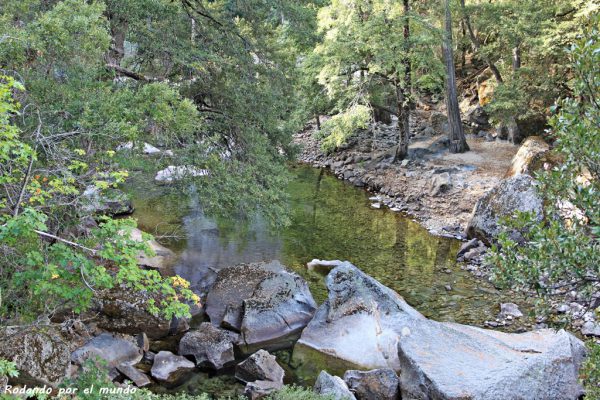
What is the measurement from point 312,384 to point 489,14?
1754cm

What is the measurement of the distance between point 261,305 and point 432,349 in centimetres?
343

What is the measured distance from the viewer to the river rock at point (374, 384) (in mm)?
7262

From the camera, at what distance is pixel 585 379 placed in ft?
14.7

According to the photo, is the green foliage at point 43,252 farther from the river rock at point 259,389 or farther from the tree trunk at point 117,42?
the tree trunk at point 117,42

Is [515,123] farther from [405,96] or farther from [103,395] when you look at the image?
[103,395]

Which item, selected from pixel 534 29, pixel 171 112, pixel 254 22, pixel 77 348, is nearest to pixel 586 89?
pixel 171 112

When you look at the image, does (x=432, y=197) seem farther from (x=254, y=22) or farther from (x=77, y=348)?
(x=77, y=348)

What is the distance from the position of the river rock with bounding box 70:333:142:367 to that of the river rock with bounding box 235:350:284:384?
1.72m

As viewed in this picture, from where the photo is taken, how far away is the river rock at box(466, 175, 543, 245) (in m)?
13.2

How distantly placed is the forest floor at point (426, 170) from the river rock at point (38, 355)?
1036cm

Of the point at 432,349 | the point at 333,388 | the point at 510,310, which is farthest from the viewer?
the point at 510,310

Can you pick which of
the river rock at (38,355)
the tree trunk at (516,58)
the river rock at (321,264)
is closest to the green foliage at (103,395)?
the river rock at (38,355)

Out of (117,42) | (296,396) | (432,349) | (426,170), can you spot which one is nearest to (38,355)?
(296,396)

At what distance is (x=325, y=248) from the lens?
44.5 feet
